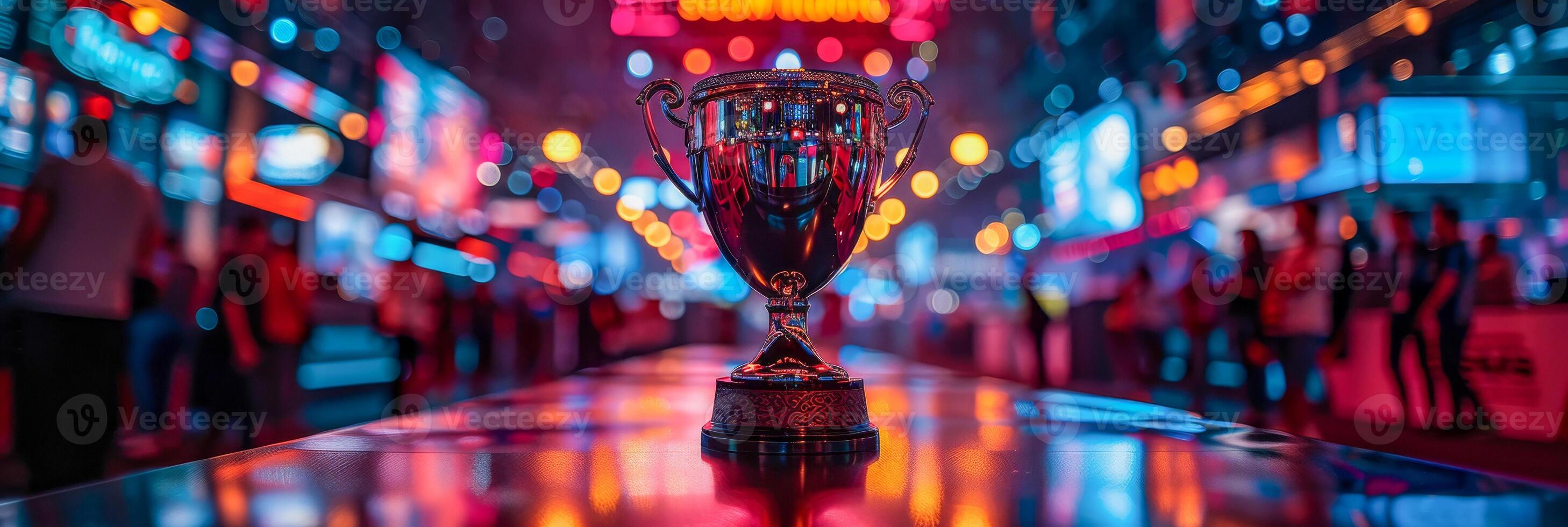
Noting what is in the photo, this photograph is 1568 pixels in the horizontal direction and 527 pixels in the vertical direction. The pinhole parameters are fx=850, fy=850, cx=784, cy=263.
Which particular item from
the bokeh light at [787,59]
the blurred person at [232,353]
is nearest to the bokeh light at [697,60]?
the bokeh light at [787,59]

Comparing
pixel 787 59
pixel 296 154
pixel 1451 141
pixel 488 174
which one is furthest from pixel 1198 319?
pixel 488 174

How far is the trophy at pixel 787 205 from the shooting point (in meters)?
0.75

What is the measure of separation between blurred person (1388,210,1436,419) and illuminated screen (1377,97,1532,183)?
8.75ft

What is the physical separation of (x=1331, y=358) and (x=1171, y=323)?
136 inches

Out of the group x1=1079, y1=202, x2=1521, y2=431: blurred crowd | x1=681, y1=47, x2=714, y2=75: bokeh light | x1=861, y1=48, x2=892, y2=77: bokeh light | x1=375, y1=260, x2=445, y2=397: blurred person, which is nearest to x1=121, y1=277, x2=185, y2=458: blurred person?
x1=375, y1=260, x2=445, y2=397: blurred person

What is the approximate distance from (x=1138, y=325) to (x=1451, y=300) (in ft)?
10.0

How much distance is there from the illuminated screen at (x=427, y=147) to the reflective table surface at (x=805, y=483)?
8343 mm

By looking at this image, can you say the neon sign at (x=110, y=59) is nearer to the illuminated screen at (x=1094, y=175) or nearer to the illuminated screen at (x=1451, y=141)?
the illuminated screen at (x=1451, y=141)

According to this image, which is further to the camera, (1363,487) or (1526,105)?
(1526,105)

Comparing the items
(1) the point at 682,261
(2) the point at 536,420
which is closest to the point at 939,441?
(2) the point at 536,420

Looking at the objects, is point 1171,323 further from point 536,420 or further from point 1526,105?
point 536,420

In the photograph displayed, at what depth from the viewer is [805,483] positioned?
0.58 m

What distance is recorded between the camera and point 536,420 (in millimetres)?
979

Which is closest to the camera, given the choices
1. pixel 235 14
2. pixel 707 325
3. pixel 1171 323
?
pixel 235 14
